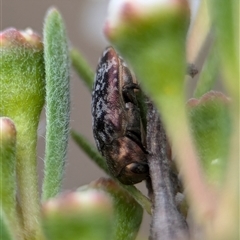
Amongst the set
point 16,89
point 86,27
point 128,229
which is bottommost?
point 128,229

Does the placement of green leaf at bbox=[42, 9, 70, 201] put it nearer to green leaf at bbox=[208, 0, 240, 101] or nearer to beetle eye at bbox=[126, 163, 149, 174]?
beetle eye at bbox=[126, 163, 149, 174]

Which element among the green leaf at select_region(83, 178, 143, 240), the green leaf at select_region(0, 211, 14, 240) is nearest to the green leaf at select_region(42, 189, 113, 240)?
the green leaf at select_region(0, 211, 14, 240)

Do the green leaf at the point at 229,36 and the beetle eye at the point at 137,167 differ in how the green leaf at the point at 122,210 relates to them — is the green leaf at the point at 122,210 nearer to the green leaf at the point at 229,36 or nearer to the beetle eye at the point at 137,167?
the beetle eye at the point at 137,167

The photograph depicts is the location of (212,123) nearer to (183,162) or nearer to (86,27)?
(183,162)

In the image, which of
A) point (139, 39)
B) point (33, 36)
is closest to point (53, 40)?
point (33, 36)

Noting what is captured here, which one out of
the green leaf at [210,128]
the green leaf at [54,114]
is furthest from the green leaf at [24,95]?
the green leaf at [210,128]

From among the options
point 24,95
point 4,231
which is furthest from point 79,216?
point 24,95
